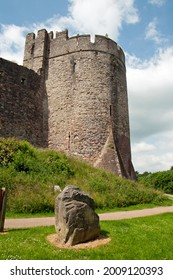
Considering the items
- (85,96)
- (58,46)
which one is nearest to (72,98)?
(85,96)

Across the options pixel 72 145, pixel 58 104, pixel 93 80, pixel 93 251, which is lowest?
pixel 93 251

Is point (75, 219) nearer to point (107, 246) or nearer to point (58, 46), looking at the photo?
point (107, 246)

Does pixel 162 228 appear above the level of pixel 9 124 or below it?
below

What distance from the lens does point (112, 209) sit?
44.7 feet

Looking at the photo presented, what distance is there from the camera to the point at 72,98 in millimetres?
23594

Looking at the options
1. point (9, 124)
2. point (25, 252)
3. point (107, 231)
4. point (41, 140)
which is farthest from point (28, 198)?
point (41, 140)

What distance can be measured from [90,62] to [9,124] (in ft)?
29.6

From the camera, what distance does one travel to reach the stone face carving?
655cm

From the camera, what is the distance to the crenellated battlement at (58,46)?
24609 millimetres

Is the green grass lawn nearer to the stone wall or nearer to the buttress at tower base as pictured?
the buttress at tower base

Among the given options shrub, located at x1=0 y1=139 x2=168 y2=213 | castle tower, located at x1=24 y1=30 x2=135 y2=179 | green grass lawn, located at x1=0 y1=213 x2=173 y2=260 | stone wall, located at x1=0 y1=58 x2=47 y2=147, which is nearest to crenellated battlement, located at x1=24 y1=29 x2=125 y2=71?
castle tower, located at x1=24 y1=30 x2=135 y2=179

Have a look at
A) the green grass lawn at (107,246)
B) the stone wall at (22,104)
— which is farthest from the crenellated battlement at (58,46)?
the green grass lawn at (107,246)

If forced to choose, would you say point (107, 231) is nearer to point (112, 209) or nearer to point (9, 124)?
point (112, 209)

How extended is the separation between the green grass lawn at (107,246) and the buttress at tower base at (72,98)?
1333 cm
